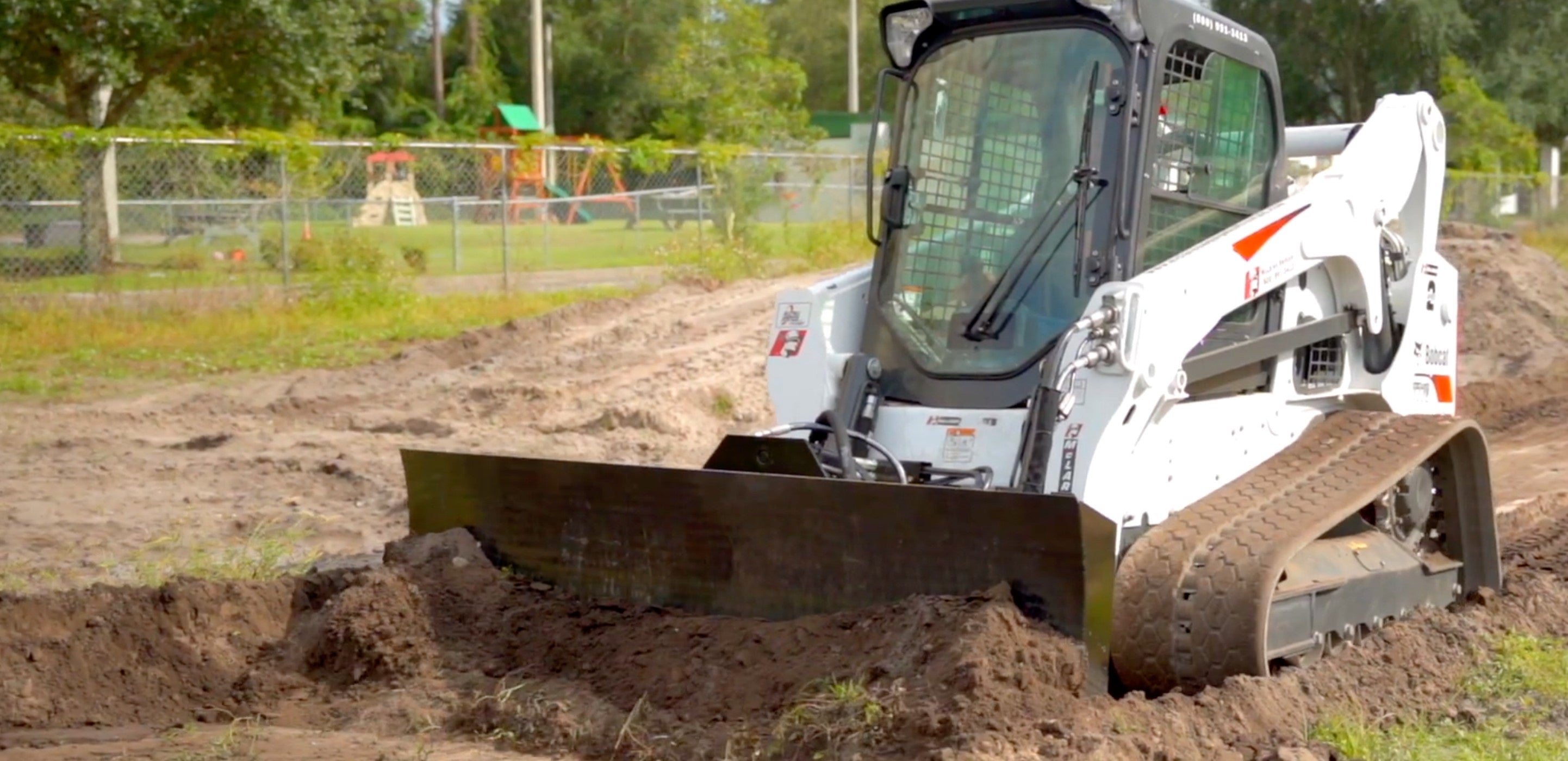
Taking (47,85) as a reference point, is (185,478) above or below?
below

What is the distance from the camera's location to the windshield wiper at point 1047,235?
620cm

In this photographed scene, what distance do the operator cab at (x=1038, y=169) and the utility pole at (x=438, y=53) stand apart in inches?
1987

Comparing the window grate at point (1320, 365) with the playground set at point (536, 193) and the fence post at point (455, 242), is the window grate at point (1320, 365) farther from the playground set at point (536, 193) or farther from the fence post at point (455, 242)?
the fence post at point (455, 242)

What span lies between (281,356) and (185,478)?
5319 mm

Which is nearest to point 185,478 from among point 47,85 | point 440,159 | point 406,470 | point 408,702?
point 406,470

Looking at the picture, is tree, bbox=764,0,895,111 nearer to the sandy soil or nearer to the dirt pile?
the sandy soil

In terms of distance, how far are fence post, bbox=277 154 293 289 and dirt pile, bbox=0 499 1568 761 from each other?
463 inches

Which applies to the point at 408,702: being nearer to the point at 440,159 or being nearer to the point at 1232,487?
the point at 1232,487

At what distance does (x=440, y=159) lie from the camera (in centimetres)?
2094

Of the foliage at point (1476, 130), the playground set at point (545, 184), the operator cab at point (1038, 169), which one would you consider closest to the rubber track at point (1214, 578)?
the operator cab at point (1038, 169)

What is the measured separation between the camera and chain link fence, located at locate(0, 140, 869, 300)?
1717 cm

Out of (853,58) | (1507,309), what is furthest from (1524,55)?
(1507,309)

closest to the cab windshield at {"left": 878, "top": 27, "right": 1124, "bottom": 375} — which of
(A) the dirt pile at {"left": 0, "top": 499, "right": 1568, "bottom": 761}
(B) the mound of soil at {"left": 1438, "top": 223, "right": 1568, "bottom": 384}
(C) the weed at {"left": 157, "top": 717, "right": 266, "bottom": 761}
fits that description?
(A) the dirt pile at {"left": 0, "top": 499, "right": 1568, "bottom": 761}

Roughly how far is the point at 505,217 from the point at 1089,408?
1502cm
